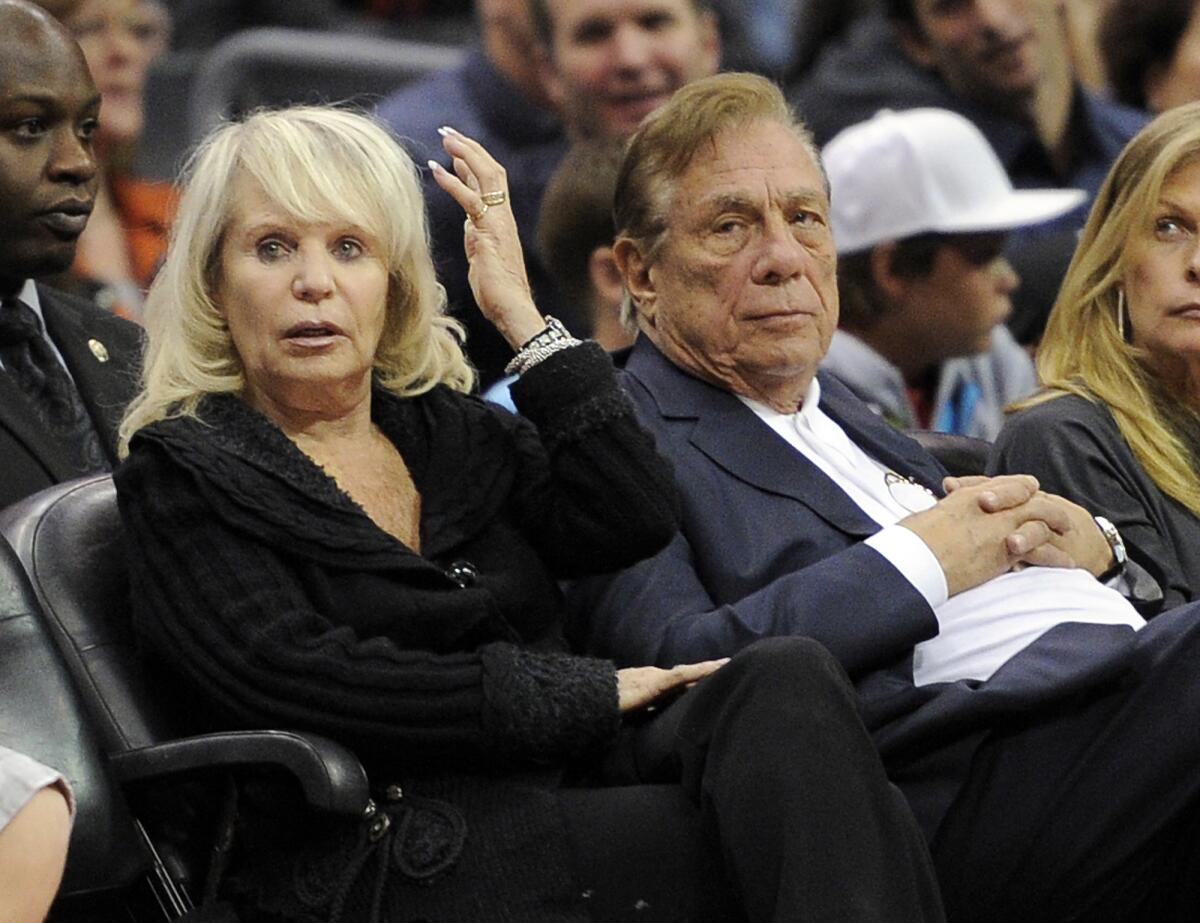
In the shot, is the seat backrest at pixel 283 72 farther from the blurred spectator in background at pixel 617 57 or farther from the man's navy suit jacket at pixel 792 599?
the man's navy suit jacket at pixel 792 599

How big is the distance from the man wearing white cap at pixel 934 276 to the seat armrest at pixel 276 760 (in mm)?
2339

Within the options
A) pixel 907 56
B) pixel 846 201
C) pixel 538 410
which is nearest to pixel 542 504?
pixel 538 410

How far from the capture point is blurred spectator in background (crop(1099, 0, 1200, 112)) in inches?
230

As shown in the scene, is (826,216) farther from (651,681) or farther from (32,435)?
(32,435)

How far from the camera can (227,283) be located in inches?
121

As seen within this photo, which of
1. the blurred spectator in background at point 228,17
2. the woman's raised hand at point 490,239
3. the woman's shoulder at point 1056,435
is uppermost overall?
the woman's raised hand at point 490,239

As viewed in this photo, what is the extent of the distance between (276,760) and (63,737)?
0.26m

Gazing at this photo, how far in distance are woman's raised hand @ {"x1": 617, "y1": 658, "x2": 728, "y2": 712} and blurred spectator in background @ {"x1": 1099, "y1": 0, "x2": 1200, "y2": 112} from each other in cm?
334

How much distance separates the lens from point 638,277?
350 cm

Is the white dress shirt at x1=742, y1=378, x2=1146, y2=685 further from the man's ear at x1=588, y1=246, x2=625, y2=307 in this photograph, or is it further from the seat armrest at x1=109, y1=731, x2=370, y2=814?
the man's ear at x1=588, y1=246, x2=625, y2=307

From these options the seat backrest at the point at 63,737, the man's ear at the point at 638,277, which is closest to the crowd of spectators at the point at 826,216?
the man's ear at the point at 638,277

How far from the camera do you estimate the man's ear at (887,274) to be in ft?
16.1

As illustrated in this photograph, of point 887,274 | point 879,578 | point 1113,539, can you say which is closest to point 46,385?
point 879,578

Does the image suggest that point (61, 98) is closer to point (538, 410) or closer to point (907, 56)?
point (538, 410)
